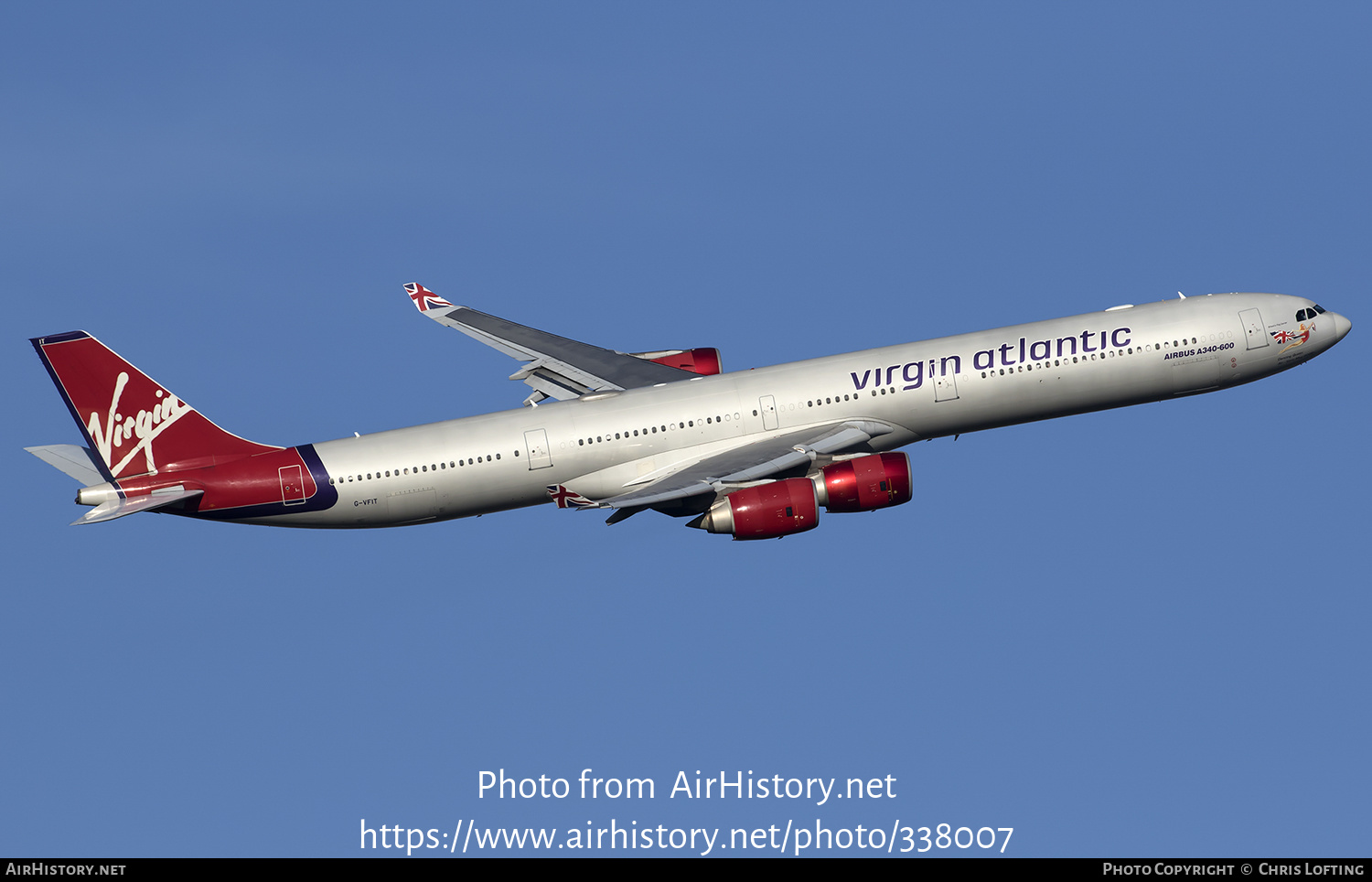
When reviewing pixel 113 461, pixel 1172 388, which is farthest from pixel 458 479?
pixel 1172 388

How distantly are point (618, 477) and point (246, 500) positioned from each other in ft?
47.2

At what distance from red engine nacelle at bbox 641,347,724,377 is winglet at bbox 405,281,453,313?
9.91 metres

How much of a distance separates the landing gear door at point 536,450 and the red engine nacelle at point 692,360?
31.6 ft

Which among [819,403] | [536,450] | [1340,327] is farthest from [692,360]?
[1340,327]

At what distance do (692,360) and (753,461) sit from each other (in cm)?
1054

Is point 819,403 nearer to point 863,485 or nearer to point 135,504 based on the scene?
point 863,485

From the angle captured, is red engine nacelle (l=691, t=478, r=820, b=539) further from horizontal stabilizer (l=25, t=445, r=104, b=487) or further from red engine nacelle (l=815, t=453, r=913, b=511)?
horizontal stabilizer (l=25, t=445, r=104, b=487)

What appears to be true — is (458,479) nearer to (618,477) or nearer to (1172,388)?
(618,477)

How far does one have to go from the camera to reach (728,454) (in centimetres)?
6600

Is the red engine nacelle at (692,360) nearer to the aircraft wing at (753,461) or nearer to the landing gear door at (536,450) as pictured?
the aircraft wing at (753,461)

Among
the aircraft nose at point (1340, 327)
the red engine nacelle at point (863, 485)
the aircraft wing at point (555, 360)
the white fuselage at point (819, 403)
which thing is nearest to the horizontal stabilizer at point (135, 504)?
the white fuselage at point (819, 403)

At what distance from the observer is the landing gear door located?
65312 mm

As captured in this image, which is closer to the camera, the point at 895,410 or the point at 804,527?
the point at 804,527

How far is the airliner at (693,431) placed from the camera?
6356 centimetres
